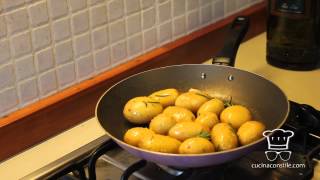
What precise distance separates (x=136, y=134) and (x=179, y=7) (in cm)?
43

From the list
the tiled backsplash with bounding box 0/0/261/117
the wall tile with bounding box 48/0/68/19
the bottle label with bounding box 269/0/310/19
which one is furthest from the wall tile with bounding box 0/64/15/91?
the bottle label with bounding box 269/0/310/19

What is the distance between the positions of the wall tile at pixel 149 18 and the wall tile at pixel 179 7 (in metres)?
0.06

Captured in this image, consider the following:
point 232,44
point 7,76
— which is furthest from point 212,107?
point 7,76

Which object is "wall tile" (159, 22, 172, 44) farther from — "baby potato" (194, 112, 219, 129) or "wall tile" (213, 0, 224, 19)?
"baby potato" (194, 112, 219, 129)

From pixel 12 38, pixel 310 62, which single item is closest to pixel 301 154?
pixel 310 62

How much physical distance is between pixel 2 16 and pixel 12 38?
0.14 feet

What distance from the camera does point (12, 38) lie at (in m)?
0.92

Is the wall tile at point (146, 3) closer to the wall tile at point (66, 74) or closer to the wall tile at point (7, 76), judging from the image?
the wall tile at point (66, 74)

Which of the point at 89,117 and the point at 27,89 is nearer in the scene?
the point at 27,89

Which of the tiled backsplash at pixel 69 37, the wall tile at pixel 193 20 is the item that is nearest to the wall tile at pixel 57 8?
the tiled backsplash at pixel 69 37

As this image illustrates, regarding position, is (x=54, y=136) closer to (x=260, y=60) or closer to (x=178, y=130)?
(x=178, y=130)

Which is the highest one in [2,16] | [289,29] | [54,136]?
[2,16]

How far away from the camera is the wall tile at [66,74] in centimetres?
101

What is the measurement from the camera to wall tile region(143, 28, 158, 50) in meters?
1.14
